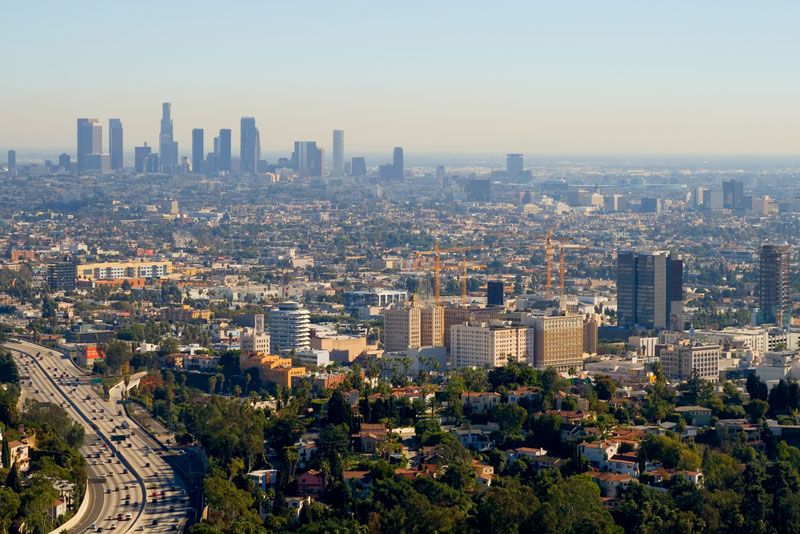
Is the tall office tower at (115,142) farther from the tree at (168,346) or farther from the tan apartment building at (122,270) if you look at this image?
the tree at (168,346)

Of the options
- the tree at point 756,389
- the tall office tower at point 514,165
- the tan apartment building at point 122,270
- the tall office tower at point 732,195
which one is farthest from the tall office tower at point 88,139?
the tree at point 756,389

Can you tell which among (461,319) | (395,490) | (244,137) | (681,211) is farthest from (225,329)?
(244,137)

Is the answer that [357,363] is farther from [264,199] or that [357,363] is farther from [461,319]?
[264,199]

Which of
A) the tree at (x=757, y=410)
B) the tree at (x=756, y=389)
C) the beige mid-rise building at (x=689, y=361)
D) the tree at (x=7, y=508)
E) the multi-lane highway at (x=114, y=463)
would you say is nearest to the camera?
the tree at (x=7, y=508)

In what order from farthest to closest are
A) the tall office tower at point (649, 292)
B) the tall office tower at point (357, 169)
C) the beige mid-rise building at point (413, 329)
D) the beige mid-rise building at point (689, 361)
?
1. the tall office tower at point (357, 169)
2. the tall office tower at point (649, 292)
3. the beige mid-rise building at point (413, 329)
4. the beige mid-rise building at point (689, 361)

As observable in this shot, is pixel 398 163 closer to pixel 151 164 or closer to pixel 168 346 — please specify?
pixel 151 164

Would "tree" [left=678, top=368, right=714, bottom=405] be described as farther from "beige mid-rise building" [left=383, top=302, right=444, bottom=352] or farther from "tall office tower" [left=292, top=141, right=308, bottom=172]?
"tall office tower" [left=292, top=141, right=308, bottom=172]
